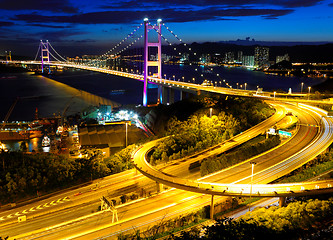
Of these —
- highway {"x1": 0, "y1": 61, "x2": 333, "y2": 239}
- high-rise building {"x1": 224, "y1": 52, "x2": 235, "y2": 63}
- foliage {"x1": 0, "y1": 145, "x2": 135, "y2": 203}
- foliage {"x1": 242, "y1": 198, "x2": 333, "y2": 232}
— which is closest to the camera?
foliage {"x1": 242, "y1": 198, "x2": 333, "y2": 232}

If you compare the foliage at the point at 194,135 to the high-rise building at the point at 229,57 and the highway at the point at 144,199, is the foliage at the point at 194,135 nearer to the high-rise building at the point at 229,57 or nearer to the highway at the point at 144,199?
the highway at the point at 144,199

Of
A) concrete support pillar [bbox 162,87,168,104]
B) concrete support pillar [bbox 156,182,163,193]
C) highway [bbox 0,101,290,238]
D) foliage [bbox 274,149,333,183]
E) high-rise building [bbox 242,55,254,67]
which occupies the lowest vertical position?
highway [bbox 0,101,290,238]

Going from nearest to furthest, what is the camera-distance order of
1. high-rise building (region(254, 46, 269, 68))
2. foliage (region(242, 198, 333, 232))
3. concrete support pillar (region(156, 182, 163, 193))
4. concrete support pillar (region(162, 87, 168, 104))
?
foliage (region(242, 198, 333, 232)) → concrete support pillar (region(156, 182, 163, 193)) → concrete support pillar (region(162, 87, 168, 104)) → high-rise building (region(254, 46, 269, 68))

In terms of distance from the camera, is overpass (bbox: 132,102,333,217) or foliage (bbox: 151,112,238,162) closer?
overpass (bbox: 132,102,333,217)

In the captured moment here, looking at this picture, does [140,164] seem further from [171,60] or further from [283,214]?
[171,60]

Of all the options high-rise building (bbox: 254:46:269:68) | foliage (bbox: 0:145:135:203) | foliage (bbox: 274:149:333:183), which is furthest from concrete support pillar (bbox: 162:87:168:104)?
high-rise building (bbox: 254:46:269:68)

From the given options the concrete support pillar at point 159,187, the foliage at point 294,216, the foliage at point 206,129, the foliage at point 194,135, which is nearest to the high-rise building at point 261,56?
the foliage at point 206,129

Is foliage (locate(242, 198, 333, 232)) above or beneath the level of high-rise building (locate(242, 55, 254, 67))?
beneath

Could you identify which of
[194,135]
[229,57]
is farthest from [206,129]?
[229,57]

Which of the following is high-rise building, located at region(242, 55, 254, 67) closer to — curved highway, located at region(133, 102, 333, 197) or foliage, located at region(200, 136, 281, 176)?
curved highway, located at region(133, 102, 333, 197)
